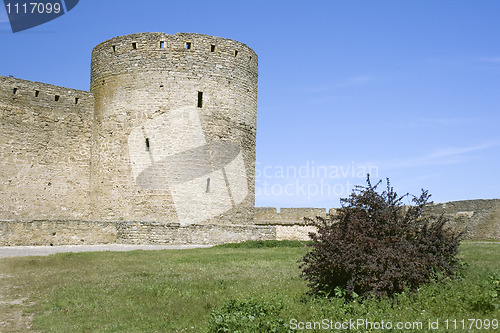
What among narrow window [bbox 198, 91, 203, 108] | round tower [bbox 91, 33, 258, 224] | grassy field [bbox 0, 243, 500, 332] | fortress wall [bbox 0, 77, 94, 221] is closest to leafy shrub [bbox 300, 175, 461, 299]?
grassy field [bbox 0, 243, 500, 332]

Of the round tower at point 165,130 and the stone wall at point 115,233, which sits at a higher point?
the round tower at point 165,130

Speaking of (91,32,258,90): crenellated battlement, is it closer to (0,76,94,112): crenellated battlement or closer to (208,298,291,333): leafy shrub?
(0,76,94,112): crenellated battlement

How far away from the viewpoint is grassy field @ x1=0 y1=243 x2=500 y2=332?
6.40 metres

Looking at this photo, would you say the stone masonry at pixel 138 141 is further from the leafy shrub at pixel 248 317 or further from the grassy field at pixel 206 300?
the leafy shrub at pixel 248 317

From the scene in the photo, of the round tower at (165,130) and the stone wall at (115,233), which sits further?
the round tower at (165,130)

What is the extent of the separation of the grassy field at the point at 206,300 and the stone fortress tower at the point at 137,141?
28.3ft

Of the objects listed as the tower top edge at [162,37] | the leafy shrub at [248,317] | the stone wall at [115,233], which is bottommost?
the leafy shrub at [248,317]

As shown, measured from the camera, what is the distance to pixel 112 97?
21.8 metres

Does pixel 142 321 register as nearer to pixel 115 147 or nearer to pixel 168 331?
pixel 168 331

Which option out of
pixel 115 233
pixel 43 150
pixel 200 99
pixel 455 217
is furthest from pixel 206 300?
pixel 455 217

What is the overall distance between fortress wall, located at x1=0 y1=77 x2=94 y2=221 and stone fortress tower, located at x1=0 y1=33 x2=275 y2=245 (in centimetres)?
4

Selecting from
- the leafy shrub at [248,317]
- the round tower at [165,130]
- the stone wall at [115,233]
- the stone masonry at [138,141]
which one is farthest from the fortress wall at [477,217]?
the leafy shrub at [248,317]

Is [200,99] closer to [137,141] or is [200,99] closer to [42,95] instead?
[137,141]

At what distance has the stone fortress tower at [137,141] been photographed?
2061 centimetres
